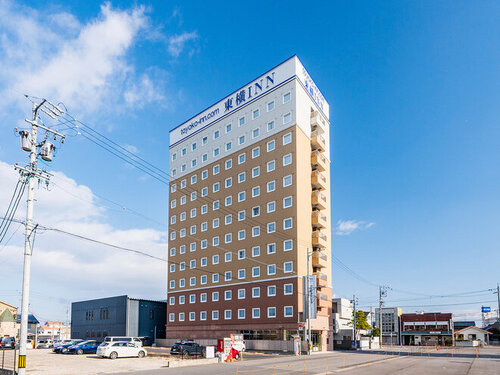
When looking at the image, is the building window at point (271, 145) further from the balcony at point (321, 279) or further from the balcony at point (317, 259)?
the balcony at point (321, 279)

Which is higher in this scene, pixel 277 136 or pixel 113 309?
pixel 277 136

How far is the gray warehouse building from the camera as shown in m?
85.2

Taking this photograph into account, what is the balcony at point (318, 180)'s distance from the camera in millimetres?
72262

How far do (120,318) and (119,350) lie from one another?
42989mm

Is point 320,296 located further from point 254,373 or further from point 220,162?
point 254,373

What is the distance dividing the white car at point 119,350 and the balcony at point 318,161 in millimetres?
40436

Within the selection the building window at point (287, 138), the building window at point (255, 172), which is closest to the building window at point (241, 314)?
the building window at point (255, 172)

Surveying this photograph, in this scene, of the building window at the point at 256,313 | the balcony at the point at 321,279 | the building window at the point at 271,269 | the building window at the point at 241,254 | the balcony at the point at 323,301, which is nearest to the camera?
the building window at the point at 271,269

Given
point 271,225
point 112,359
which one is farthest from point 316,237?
point 112,359

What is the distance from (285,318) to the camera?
64062 mm

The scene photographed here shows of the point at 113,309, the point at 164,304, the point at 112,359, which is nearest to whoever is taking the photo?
the point at 112,359

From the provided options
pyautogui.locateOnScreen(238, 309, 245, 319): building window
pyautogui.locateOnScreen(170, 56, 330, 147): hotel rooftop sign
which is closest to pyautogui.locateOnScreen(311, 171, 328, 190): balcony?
pyautogui.locateOnScreen(170, 56, 330, 147): hotel rooftop sign

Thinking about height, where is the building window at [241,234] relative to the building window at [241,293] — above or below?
above

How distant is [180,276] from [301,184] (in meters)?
31.6
